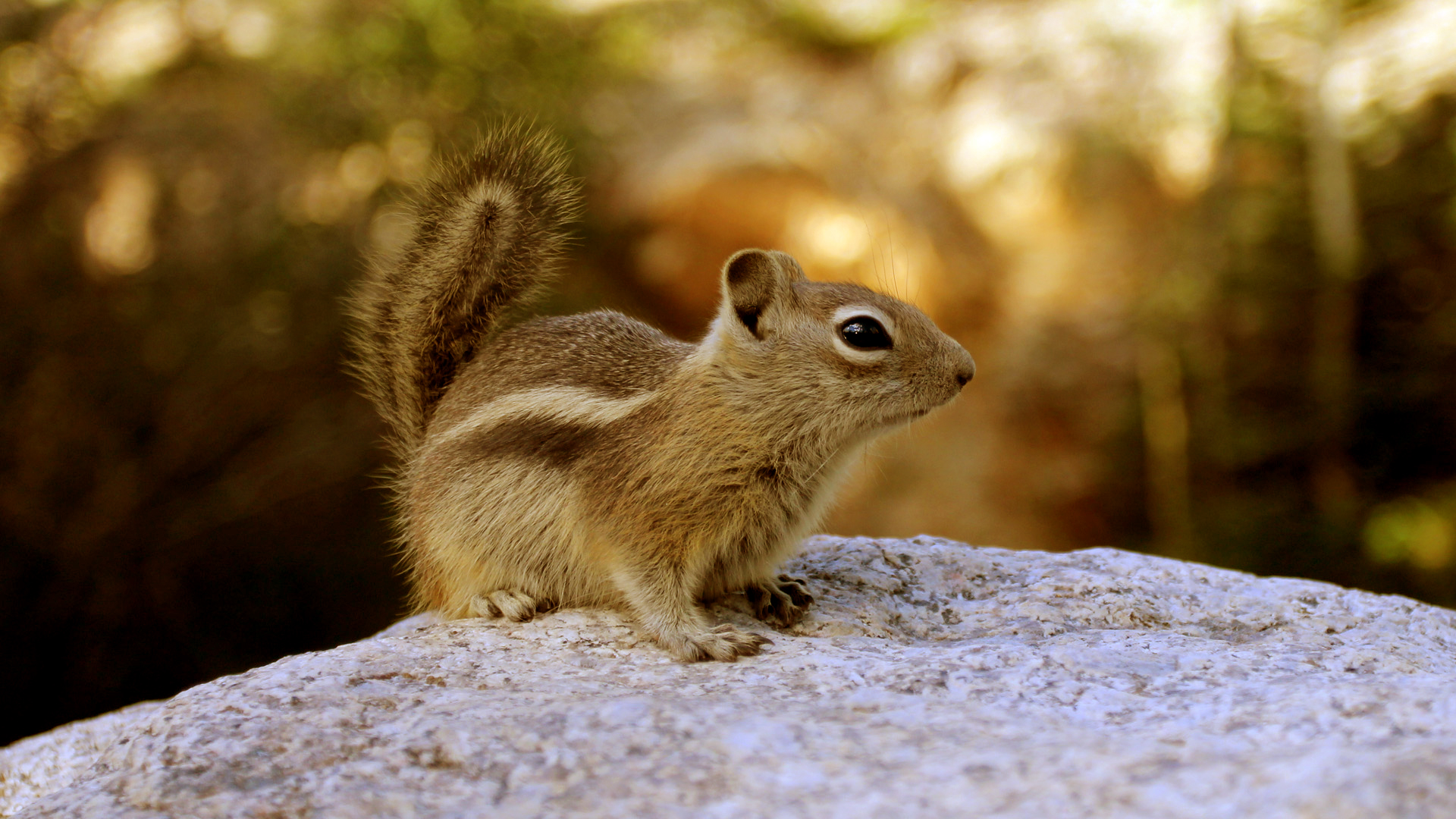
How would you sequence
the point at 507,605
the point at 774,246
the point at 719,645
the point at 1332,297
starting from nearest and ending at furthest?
the point at 719,645, the point at 507,605, the point at 1332,297, the point at 774,246

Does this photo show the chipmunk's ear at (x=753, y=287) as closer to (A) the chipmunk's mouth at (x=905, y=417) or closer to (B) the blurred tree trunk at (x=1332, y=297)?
(A) the chipmunk's mouth at (x=905, y=417)

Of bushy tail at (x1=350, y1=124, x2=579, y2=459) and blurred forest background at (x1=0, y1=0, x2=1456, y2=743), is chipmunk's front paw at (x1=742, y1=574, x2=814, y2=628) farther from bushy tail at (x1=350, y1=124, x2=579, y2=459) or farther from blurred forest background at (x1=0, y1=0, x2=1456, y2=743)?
blurred forest background at (x1=0, y1=0, x2=1456, y2=743)

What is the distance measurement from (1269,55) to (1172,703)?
625 centimetres

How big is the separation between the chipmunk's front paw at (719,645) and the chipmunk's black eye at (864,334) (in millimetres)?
744

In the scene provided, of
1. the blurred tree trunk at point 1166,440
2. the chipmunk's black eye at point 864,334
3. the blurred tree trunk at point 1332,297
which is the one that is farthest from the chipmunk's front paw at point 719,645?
the blurred tree trunk at point 1166,440

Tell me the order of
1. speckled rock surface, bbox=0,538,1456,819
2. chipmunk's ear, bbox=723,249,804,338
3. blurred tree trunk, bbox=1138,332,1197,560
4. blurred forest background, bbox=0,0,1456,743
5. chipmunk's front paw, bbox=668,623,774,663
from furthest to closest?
blurred tree trunk, bbox=1138,332,1197,560
blurred forest background, bbox=0,0,1456,743
chipmunk's ear, bbox=723,249,804,338
chipmunk's front paw, bbox=668,623,774,663
speckled rock surface, bbox=0,538,1456,819

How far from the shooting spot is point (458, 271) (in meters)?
3.09

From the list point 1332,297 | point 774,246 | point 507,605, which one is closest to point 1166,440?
point 1332,297

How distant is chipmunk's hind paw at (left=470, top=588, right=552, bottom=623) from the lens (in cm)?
270

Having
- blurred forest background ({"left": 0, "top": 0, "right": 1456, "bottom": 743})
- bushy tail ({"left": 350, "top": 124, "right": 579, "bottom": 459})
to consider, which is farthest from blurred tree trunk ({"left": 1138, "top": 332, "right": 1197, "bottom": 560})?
bushy tail ({"left": 350, "top": 124, "right": 579, "bottom": 459})

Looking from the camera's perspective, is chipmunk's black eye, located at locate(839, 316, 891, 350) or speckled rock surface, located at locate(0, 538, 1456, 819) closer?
speckled rock surface, located at locate(0, 538, 1456, 819)

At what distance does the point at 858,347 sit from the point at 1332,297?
4.74m

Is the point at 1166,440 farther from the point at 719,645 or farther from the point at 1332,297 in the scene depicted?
the point at 719,645

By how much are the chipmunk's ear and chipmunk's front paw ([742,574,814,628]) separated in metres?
0.62
